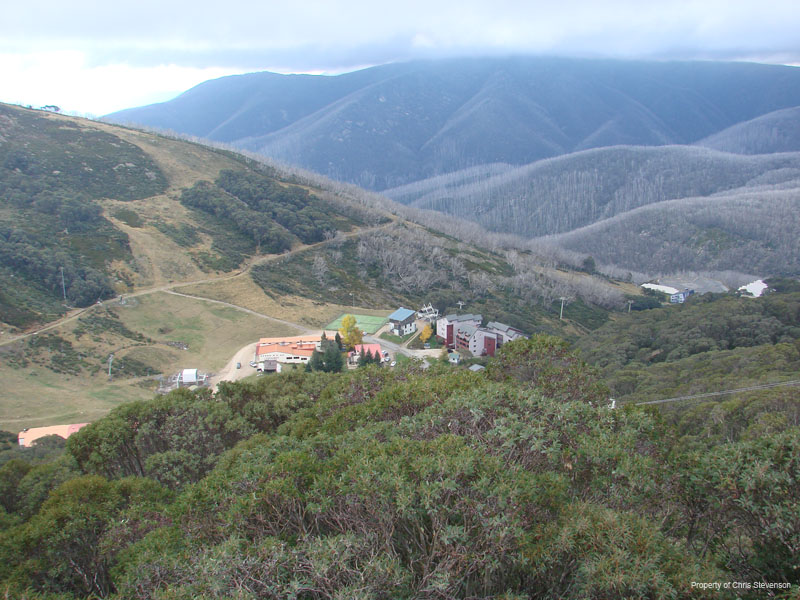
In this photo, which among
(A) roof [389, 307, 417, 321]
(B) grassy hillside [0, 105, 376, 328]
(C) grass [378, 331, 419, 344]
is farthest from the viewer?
(A) roof [389, 307, 417, 321]

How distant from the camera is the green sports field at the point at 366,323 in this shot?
4612 cm

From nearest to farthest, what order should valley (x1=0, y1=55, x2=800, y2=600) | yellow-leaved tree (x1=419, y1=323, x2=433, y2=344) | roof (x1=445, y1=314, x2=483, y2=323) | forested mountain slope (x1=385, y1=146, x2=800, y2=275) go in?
valley (x1=0, y1=55, x2=800, y2=600), yellow-leaved tree (x1=419, y1=323, x2=433, y2=344), roof (x1=445, y1=314, x2=483, y2=323), forested mountain slope (x1=385, y1=146, x2=800, y2=275)

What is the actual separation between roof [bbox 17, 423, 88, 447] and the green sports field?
23.1 meters

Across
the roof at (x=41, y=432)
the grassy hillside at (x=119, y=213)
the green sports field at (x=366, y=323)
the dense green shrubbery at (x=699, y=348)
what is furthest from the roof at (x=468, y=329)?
the roof at (x=41, y=432)

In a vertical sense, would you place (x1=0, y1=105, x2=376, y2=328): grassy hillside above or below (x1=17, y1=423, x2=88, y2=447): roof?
above

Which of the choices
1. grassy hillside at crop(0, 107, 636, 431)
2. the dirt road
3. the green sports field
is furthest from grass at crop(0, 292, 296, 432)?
the green sports field

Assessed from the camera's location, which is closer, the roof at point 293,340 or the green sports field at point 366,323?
the roof at point 293,340

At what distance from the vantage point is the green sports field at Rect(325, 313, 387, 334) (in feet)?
151

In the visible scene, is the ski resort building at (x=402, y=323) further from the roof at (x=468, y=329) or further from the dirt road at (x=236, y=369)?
the dirt road at (x=236, y=369)

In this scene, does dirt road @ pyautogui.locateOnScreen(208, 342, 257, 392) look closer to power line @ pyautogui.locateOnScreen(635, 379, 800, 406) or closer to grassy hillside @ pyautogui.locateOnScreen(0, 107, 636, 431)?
grassy hillside @ pyautogui.locateOnScreen(0, 107, 636, 431)

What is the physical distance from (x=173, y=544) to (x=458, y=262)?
63082 millimetres

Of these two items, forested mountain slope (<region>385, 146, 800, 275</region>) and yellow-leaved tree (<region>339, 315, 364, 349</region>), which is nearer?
yellow-leaved tree (<region>339, 315, 364, 349</region>)

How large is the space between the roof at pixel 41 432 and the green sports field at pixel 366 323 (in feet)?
75.6

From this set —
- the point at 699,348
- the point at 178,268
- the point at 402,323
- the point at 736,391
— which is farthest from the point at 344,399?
the point at 178,268
